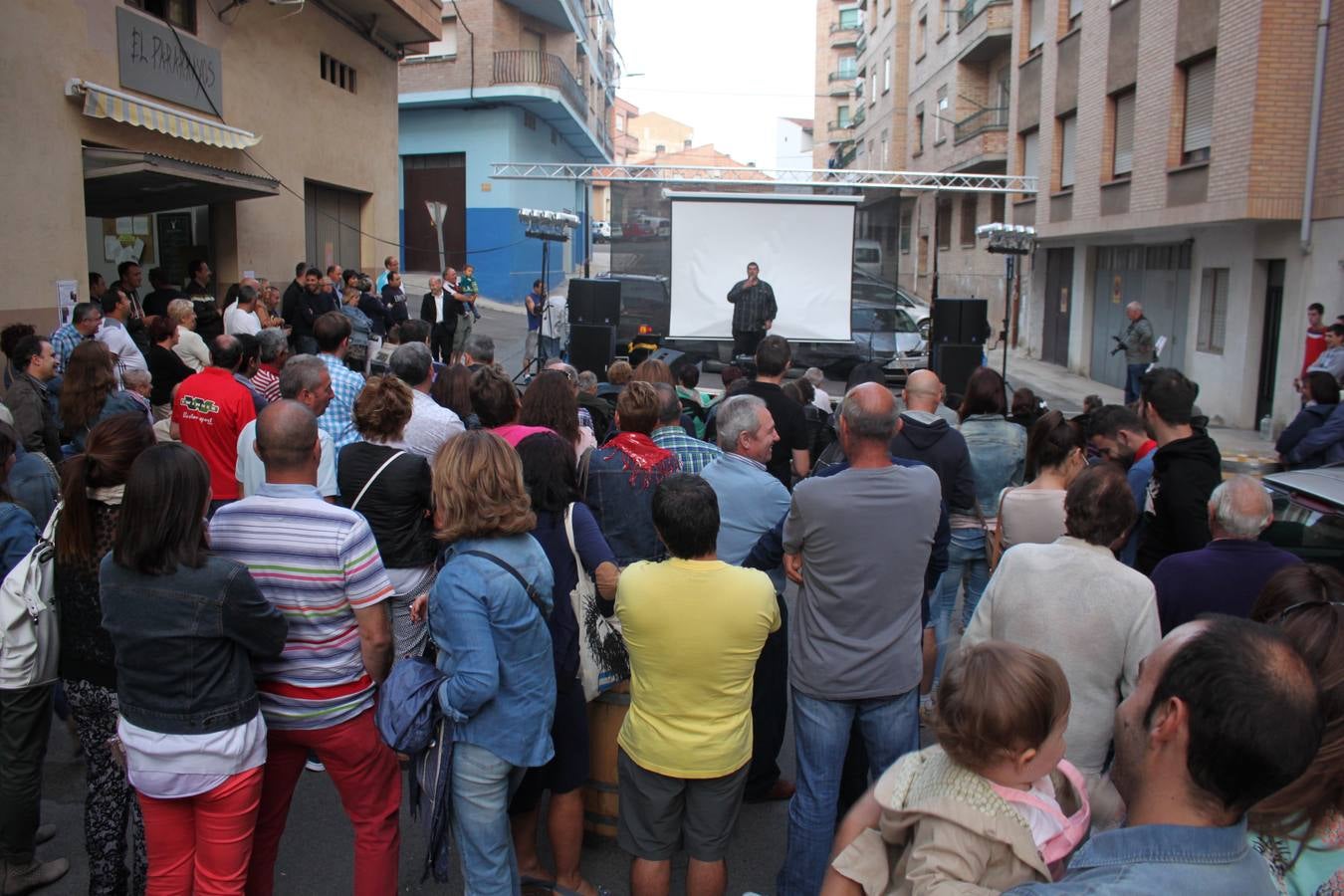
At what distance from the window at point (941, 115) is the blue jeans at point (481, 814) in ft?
108

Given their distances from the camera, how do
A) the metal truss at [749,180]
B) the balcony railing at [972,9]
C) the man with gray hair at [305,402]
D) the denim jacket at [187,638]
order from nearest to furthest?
the denim jacket at [187,638], the man with gray hair at [305,402], the metal truss at [749,180], the balcony railing at [972,9]

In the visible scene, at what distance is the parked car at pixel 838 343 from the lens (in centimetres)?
1702

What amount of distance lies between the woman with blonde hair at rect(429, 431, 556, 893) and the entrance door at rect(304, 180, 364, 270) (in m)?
13.4

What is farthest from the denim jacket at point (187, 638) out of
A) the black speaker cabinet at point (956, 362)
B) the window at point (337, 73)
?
the window at point (337, 73)

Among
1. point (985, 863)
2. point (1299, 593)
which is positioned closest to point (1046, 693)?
point (985, 863)

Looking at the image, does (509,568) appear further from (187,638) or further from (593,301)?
(593,301)

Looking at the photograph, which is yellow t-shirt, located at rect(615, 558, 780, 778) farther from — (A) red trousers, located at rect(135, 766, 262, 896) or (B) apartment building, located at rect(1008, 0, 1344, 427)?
(B) apartment building, located at rect(1008, 0, 1344, 427)

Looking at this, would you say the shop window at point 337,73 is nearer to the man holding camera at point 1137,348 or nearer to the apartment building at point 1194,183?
the man holding camera at point 1137,348

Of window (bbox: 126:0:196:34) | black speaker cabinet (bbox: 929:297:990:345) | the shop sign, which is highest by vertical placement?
window (bbox: 126:0:196:34)

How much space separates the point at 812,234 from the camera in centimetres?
1622

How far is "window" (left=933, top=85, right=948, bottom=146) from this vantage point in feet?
107

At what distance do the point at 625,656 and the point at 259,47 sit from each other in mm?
12223

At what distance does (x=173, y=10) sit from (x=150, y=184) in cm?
245

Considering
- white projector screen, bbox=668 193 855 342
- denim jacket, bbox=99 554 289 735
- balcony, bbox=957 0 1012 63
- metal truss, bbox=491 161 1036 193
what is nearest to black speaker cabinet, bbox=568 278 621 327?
white projector screen, bbox=668 193 855 342
